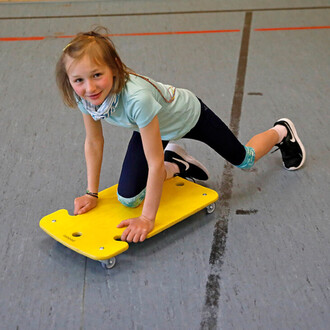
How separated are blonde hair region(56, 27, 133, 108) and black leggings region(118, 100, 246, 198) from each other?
1.29 ft

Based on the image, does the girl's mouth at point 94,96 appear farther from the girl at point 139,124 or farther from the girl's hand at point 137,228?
the girl's hand at point 137,228

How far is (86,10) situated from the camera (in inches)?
190

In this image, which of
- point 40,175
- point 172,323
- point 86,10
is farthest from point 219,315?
point 86,10

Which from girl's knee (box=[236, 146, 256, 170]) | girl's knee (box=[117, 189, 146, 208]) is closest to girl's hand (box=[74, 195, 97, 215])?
girl's knee (box=[117, 189, 146, 208])

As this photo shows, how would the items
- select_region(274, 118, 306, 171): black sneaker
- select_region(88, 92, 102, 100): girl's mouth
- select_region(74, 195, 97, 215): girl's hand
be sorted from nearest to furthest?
select_region(88, 92, 102, 100): girl's mouth < select_region(74, 195, 97, 215): girl's hand < select_region(274, 118, 306, 171): black sneaker

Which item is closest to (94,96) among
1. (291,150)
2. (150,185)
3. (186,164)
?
(150,185)

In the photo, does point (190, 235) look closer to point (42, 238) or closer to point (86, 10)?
point (42, 238)

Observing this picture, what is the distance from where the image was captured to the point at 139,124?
72.1 inches

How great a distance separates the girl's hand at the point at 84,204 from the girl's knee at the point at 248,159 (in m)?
0.65

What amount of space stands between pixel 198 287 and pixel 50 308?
1.53 feet

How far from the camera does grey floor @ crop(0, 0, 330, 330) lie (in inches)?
65.9

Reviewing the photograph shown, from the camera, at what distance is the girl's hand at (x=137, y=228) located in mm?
1875

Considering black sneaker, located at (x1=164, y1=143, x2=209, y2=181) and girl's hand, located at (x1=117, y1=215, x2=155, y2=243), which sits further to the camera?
black sneaker, located at (x1=164, y1=143, x2=209, y2=181)

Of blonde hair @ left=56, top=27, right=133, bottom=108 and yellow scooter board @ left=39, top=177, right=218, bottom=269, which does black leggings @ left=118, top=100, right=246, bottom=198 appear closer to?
yellow scooter board @ left=39, top=177, right=218, bottom=269
